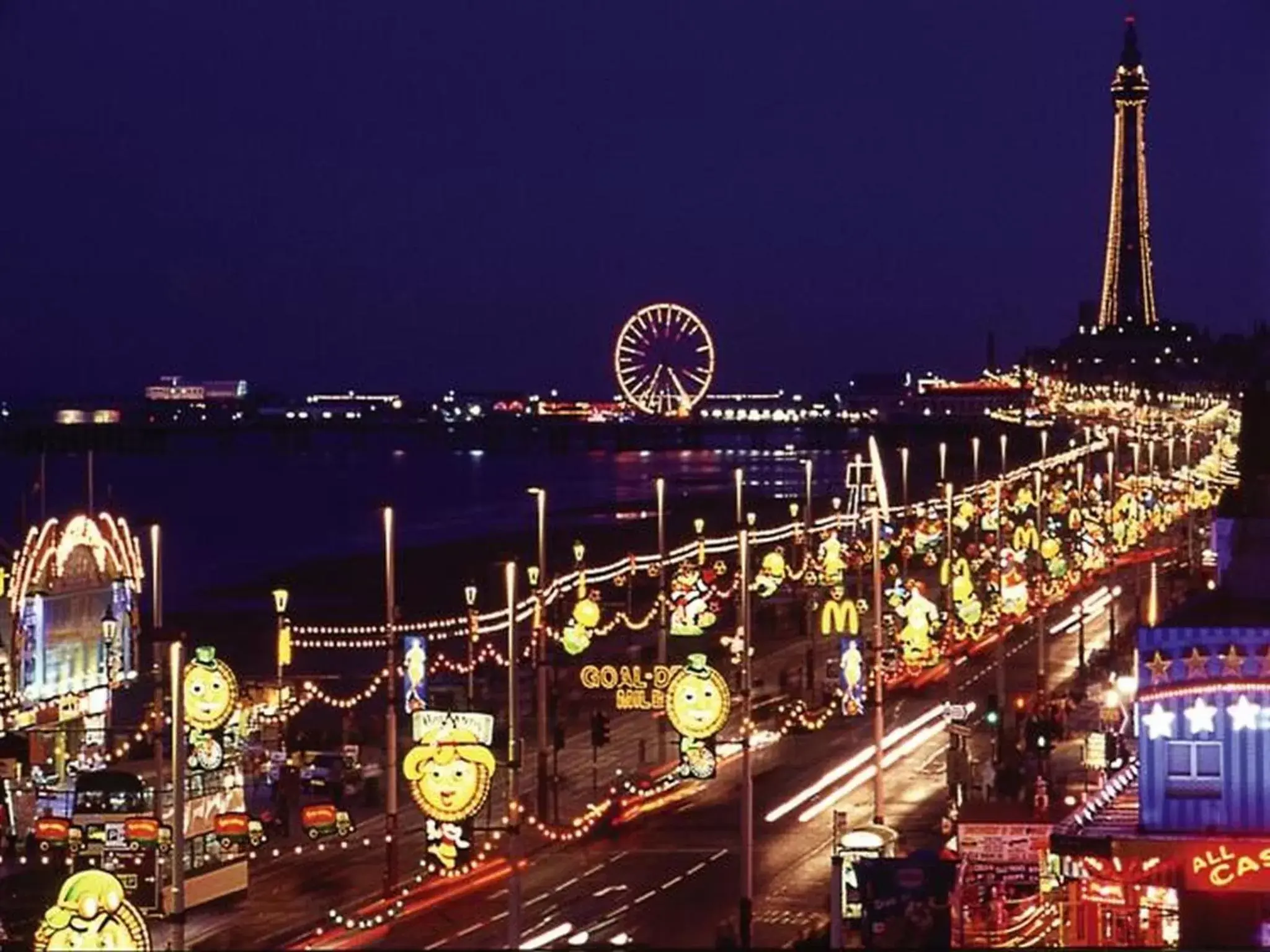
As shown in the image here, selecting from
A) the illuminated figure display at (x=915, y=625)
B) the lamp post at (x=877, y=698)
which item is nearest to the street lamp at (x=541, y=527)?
the lamp post at (x=877, y=698)

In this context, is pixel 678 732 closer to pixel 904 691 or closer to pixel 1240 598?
pixel 1240 598

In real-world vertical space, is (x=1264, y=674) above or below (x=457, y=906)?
above

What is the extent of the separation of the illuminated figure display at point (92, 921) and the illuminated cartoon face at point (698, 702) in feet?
47.8

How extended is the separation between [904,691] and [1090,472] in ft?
203

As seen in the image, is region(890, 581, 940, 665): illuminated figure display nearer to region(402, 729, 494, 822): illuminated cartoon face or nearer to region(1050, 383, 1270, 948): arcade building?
region(402, 729, 494, 822): illuminated cartoon face

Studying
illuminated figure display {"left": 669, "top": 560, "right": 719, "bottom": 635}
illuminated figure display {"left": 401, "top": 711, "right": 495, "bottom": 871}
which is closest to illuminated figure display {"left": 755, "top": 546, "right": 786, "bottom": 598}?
illuminated figure display {"left": 669, "top": 560, "right": 719, "bottom": 635}

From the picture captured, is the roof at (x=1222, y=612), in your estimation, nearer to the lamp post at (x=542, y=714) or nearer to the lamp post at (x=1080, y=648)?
the lamp post at (x=542, y=714)

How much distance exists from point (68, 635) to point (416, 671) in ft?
33.1

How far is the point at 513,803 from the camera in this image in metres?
25.2

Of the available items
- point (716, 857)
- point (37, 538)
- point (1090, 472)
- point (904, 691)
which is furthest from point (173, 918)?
point (1090, 472)

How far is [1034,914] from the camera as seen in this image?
934 inches

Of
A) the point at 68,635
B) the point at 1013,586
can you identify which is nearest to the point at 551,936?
the point at 68,635

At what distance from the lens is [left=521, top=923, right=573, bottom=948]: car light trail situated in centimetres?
2566

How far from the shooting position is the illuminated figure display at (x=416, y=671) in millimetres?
34406
